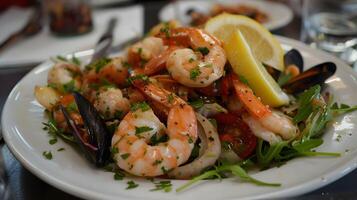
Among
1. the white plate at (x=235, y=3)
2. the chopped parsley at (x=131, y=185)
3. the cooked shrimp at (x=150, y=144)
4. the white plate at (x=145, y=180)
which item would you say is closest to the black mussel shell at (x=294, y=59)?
the white plate at (x=145, y=180)

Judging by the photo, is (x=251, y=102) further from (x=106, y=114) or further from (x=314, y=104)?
(x=106, y=114)

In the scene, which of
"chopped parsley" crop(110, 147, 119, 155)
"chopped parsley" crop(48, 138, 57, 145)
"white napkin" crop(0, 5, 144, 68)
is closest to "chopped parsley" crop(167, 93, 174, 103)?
"chopped parsley" crop(110, 147, 119, 155)

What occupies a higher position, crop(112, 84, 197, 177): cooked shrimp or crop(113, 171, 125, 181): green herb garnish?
crop(112, 84, 197, 177): cooked shrimp

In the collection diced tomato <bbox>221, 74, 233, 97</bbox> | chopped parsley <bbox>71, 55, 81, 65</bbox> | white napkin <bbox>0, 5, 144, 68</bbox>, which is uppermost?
diced tomato <bbox>221, 74, 233, 97</bbox>

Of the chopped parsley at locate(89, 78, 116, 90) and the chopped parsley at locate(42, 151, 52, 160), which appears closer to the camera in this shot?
the chopped parsley at locate(42, 151, 52, 160)

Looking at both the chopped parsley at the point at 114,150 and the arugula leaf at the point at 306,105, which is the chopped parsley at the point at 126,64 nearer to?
the chopped parsley at the point at 114,150

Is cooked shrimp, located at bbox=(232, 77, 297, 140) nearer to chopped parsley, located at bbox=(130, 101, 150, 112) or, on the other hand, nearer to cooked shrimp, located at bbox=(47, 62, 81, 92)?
chopped parsley, located at bbox=(130, 101, 150, 112)

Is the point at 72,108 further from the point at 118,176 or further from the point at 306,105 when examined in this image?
the point at 306,105
